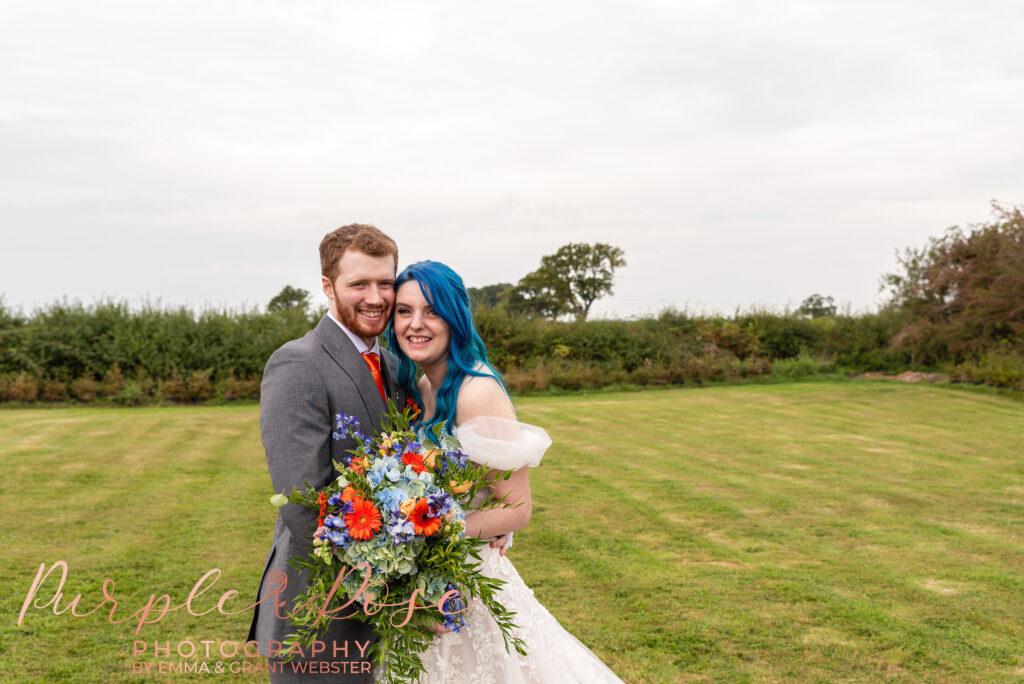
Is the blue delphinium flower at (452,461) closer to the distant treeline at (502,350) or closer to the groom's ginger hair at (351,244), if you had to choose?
the groom's ginger hair at (351,244)

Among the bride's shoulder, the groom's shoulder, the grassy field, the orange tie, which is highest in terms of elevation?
the groom's shoulder

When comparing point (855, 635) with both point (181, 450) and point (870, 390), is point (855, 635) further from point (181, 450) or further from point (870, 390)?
point (870, 390)

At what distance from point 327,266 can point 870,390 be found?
21.5 m

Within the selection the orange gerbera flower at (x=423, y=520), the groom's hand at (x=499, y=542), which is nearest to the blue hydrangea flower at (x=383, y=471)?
the orange gerbera flower at (x=423, y=520)

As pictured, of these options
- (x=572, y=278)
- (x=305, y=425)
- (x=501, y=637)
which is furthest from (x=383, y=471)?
(x=572, y=278)

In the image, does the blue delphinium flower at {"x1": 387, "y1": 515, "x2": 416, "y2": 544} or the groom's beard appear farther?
the groom's beard

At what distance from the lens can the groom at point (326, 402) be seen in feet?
9.52

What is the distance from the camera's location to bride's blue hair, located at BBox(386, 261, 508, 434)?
3.38 meters

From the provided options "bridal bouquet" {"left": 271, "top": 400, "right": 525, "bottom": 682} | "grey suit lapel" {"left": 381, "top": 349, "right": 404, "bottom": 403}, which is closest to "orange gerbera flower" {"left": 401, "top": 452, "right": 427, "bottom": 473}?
"bridal bouquet" {"left": 271, "top": 400, "right": 525, "bottom": 682}

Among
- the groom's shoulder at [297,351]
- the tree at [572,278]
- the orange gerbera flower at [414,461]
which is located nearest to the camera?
the orange gerbera flower at [414,461]

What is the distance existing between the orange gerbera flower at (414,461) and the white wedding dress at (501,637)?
1.51 ft

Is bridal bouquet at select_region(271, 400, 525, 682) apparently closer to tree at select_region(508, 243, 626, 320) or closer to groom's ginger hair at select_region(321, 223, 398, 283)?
groom's ginger hair at select_region(321, 223, 398, 283)

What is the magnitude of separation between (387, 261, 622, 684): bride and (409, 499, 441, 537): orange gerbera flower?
505 millimetres

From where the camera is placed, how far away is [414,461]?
9.06 feet
